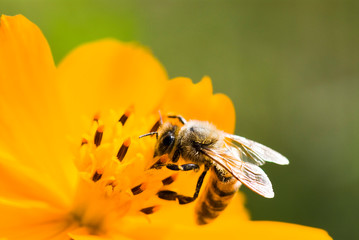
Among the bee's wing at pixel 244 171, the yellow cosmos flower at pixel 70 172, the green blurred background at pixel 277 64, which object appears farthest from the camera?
the green blurred background at pixel 277 64

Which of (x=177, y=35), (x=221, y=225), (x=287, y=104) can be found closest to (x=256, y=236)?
(x=221, y=225)

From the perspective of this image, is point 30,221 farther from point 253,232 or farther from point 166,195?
point 253,232

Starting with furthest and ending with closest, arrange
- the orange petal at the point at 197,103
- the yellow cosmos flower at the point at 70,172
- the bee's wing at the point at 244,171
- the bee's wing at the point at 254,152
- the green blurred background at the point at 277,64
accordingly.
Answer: the green blurred background at the point at 277,64 → the orange petal at the point at 197,103 → the bee's wing at the point at 254,152 → the yellow cosmos flower at the point at 70,172 → the bee's wing at the point at 244,171

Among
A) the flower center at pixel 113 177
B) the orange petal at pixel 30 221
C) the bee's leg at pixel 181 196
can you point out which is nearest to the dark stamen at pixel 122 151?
the flower center at pixel 113 177

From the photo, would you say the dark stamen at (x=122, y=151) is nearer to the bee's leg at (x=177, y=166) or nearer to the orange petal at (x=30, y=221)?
the bee's leg at (x=177, y=166)

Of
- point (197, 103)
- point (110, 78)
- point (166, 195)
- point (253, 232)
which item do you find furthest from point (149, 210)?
point (110, 78)

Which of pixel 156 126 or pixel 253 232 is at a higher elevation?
pixel 156 126
